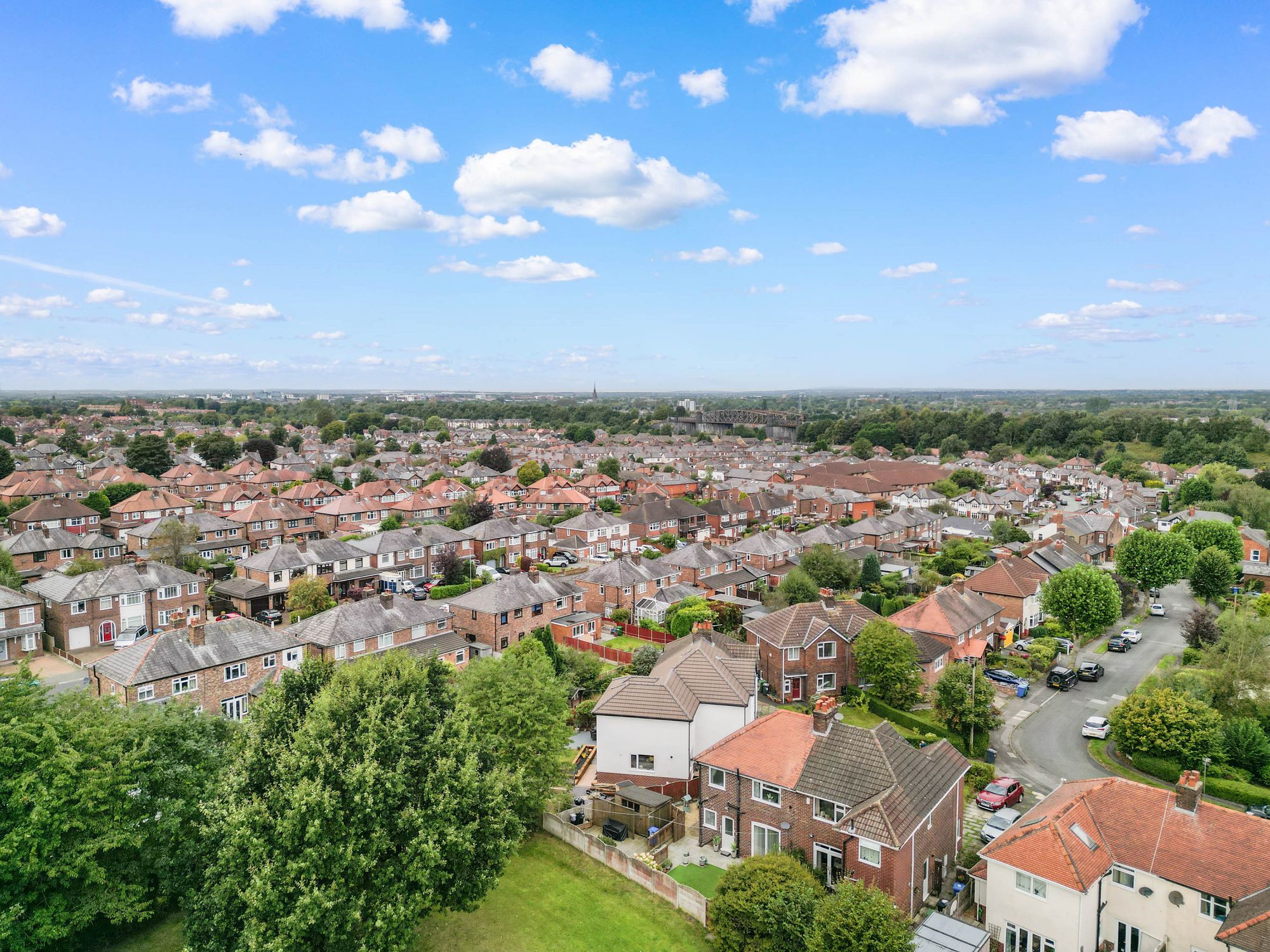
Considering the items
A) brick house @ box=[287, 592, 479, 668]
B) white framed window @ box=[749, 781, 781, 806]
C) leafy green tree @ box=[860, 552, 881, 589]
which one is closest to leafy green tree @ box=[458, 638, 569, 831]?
white framed window @ box=[749, 781, 781, 806]

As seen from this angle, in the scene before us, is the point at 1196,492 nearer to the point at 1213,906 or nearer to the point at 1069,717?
the point at 1069,717

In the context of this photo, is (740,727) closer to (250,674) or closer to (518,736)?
(518,736)

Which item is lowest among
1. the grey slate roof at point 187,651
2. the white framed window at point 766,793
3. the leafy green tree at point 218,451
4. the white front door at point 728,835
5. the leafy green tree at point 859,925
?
the white front door at point 728,835

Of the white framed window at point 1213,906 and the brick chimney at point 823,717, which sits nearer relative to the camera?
the white framed window at point 1213,906

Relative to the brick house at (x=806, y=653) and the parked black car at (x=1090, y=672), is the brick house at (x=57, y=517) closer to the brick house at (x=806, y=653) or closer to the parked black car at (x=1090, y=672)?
the brick house at (x=806, y=653)

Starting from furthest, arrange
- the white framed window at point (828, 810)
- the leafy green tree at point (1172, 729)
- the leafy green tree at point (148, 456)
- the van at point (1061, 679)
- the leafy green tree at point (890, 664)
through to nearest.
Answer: the leafy green tree at point (148, 456)
the van at point (1061, 679)
the leafy green tree at point (890, 664)
the leafy green tree at point (1172, 729)
the white framed window at point (828, 810)

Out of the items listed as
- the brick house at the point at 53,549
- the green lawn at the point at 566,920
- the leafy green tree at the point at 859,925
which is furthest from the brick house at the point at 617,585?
the brick house at the point at 53,549

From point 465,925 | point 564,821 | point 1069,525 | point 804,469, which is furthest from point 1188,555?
point 804,469

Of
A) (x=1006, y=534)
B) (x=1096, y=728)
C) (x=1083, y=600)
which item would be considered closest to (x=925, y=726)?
(x=1096, y=728)
